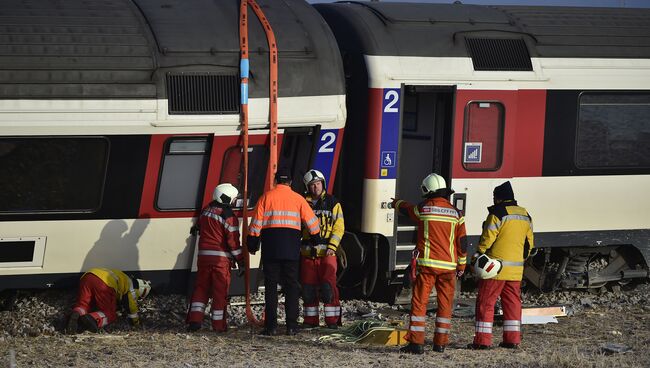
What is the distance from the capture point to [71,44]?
12.4m

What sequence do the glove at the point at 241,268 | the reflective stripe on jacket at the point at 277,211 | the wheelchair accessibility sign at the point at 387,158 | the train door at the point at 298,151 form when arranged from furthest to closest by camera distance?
the wheelchair accessibility sign at the point at 387,158
the train door at the point at 298,151
the glove at the point at 241,268
the reflective stripe on jacket at the point at 277,211

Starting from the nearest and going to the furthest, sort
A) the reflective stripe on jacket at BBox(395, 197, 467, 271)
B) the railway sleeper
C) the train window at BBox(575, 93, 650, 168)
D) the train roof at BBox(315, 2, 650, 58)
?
the reflective stripe on jacket at BBox(395, 197, 467, 271) → the train roof at BBox(315, 2, 650, 58) → the train window at BBox(575, 93, 650, 168) → the railway sleeper

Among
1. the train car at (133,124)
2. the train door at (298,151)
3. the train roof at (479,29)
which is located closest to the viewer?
the train car at (133,124)

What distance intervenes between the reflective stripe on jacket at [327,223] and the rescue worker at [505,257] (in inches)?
63.8

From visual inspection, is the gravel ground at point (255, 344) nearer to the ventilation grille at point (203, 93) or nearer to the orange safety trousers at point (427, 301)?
the orange safety trousers at point (427, 301)

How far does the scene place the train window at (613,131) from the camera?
14828 mm

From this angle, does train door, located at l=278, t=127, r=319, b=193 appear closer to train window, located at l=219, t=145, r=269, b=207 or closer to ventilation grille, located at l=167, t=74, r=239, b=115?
train window, located at l=219, t=145, r=269, b=207

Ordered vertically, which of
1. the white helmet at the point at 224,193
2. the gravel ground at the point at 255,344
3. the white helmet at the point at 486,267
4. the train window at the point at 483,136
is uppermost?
the train window at the point at 483,136

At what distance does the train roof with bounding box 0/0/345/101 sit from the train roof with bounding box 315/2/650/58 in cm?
65

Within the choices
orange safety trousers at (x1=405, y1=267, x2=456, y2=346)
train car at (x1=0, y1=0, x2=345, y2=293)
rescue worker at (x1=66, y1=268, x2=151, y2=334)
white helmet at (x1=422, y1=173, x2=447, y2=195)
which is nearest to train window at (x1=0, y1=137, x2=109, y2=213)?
train car at (x1=0, y1=0, x2=345, y2=293)

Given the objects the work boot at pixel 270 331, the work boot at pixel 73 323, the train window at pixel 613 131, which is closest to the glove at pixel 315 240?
the work boot at pixel 270 331

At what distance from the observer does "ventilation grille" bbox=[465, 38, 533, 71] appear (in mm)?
14320

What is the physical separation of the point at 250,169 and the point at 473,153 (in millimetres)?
2764

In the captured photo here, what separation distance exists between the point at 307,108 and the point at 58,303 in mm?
3383
